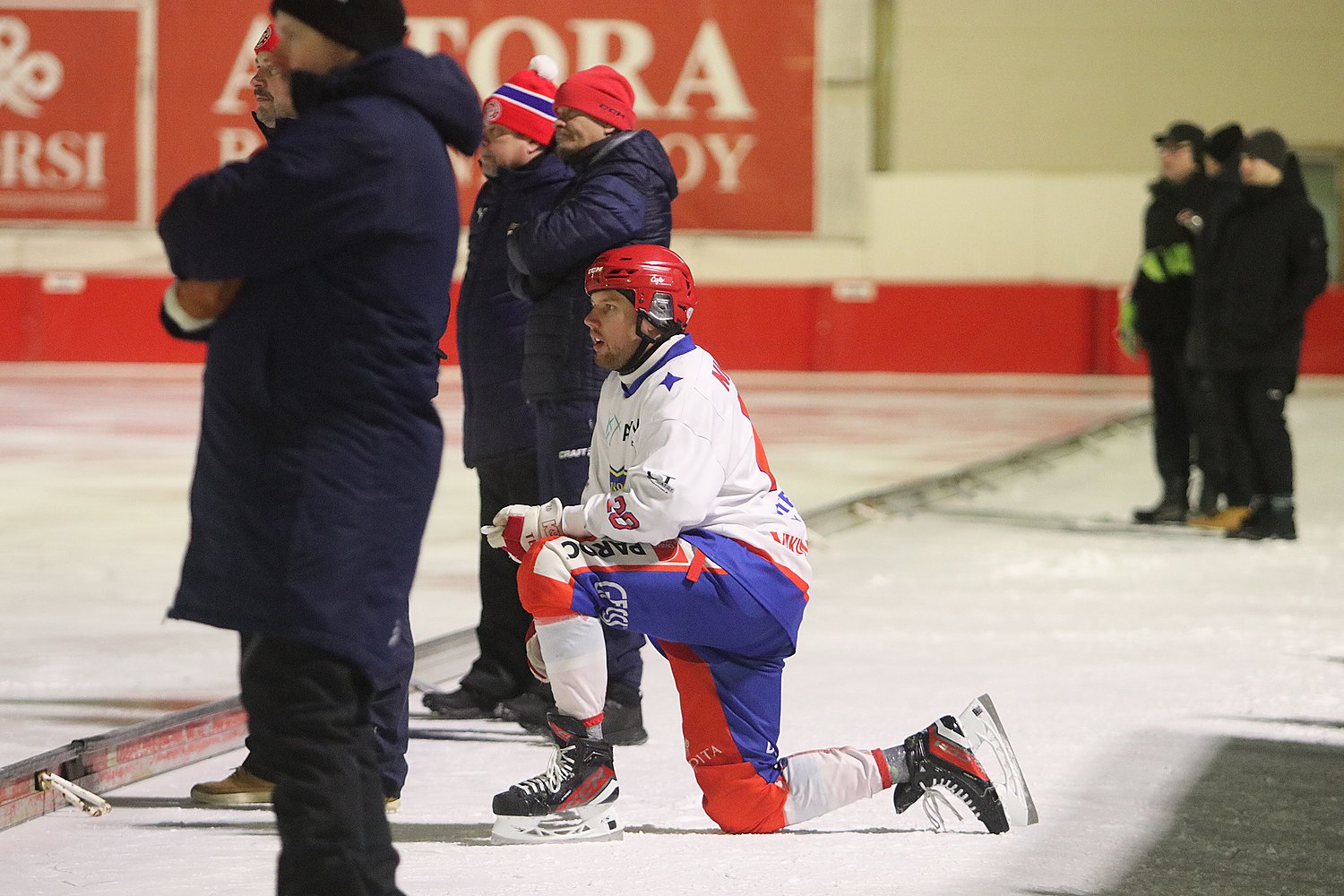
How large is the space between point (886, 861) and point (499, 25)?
1971cm

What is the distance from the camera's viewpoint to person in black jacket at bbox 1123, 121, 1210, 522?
9445 mm

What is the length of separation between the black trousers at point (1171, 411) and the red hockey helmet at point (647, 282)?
20.6 feet

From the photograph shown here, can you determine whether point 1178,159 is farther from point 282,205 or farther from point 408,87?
point 282,205

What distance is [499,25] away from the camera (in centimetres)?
2247

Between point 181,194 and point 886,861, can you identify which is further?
point 886,861

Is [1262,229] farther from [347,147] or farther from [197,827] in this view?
[347,147]

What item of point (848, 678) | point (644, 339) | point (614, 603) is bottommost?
point (848, 678)

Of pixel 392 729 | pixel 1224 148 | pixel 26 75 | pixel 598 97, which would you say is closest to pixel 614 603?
pixel 392 729

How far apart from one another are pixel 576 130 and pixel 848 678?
190cm

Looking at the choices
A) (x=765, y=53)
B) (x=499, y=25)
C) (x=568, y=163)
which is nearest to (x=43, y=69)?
(x=499, y=25)

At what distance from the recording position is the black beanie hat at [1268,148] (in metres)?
8.95

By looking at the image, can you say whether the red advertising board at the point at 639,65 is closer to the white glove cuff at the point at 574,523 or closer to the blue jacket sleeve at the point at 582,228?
the blue jacket sleeve at the point at 582,228

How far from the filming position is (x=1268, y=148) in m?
8.95

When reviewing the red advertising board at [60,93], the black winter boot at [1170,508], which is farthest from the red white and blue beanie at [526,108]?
the red advertising board at [60,93]
